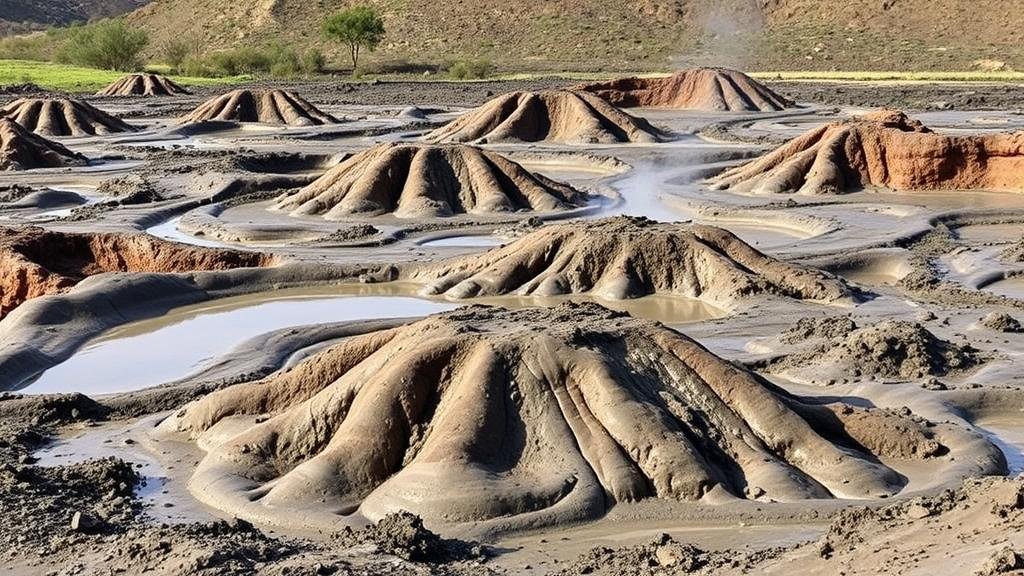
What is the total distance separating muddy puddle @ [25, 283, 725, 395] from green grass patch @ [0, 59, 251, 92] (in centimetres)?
5110

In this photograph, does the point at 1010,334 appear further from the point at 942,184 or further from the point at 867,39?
the point at 867,39

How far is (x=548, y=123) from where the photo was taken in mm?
44938

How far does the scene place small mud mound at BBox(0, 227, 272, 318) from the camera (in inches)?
909

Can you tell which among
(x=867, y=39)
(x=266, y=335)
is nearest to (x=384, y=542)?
(x=266, y=335)

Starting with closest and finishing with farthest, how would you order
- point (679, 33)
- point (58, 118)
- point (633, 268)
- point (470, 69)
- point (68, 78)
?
point (633, 268) → point (58, 118) → point (470, 69) → point (68, 78) → point (679, 33)

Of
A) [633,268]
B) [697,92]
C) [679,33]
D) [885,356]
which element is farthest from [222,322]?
[679,33]

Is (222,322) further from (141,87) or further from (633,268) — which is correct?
(141,87)

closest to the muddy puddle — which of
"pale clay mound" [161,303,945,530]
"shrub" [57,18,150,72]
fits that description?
"pale clay mound" [161,303,945,530]

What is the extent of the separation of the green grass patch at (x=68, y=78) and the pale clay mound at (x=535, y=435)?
199 feet

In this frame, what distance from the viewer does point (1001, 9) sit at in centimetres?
7519

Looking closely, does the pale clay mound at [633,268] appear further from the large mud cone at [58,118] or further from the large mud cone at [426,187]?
the large mud cone at [58,118]

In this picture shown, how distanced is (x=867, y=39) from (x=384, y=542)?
236 ft

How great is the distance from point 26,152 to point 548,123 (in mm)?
16267

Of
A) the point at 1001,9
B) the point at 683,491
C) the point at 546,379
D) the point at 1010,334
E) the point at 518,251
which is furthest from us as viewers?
the point at 1001,9
